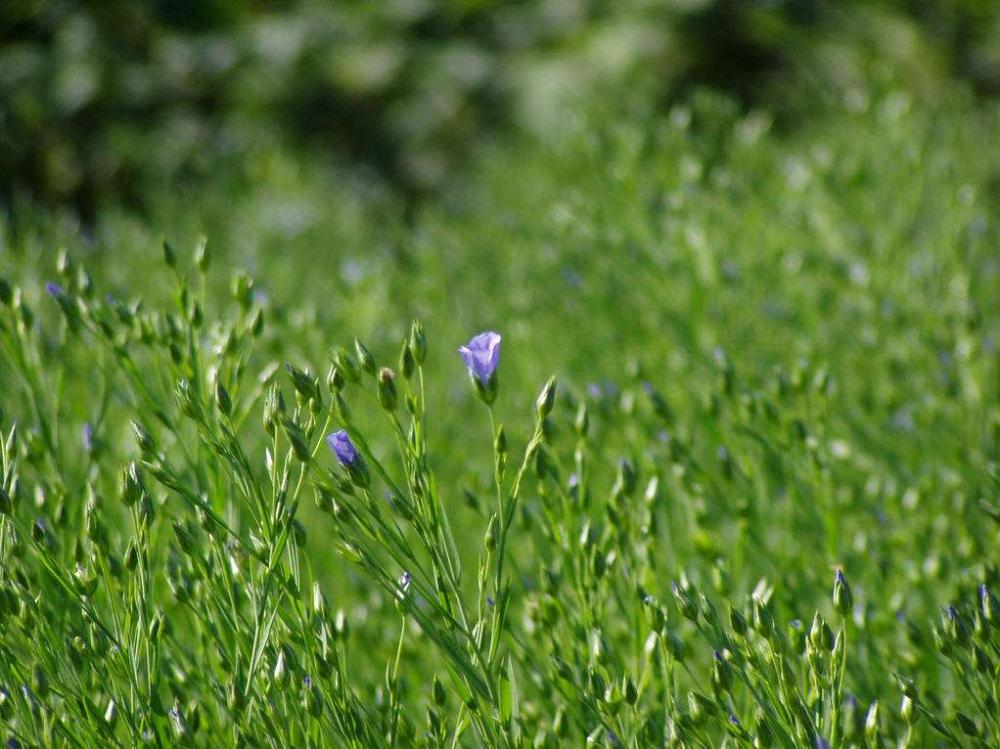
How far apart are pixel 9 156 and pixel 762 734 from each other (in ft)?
15.1

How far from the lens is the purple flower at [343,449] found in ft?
3.27

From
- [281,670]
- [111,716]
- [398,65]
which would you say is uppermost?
[281,670]

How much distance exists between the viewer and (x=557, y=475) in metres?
1.22

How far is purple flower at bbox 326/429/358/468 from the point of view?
997 mm

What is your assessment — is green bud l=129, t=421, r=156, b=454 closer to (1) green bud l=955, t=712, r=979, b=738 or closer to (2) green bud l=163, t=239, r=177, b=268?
(2) green bud l=163, t=239, r=177, b=268

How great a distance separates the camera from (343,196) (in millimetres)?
4086

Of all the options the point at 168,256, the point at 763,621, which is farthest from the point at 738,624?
the point at 168,256

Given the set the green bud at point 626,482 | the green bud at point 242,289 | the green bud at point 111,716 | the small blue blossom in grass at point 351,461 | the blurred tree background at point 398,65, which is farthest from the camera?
the blurred tree background at point 398,65

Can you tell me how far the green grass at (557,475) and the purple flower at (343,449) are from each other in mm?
13

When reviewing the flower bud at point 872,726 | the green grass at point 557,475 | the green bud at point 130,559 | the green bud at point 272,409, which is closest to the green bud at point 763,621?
the green grass at point 557,475

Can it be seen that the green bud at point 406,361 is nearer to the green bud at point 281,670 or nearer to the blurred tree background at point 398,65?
the green bud at point 281,670

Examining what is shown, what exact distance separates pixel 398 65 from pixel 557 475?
14.8ft

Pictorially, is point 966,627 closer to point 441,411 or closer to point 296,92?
point 441,411

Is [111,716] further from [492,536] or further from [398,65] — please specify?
[398,65]
